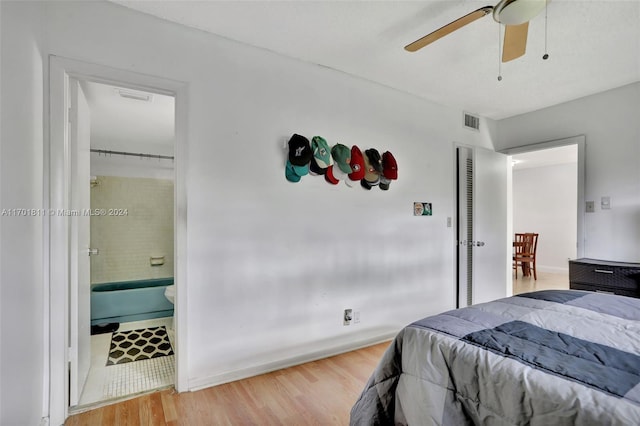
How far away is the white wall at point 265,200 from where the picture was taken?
6.38 ft

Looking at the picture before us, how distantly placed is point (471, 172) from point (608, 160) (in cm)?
Answer: 120

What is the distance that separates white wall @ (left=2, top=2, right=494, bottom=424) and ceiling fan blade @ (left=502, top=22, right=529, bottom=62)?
1229 millimetres

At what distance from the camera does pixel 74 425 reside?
1753 mm

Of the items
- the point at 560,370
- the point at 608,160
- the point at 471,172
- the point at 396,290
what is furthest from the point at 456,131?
the point at 560,370

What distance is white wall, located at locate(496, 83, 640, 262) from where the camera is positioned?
2.94 metres

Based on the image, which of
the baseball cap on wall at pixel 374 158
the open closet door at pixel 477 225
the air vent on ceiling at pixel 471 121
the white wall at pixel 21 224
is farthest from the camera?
the air vent on ceiling at pixel 471 121

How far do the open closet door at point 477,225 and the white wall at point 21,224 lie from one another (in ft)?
11.6

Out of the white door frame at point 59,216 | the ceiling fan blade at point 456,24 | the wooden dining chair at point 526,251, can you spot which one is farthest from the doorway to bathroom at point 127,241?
the wooden dining chair at point 526,251

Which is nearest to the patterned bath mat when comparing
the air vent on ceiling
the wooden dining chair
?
the air vent on ceiling

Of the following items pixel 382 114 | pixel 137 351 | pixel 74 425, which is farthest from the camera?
pixel 382 114

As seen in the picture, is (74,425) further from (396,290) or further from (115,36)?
(396,290)

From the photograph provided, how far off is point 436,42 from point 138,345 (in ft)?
11.5

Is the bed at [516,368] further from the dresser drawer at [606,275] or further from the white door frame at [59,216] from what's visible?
the white door frame at [59,216]

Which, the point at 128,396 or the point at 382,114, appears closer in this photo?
the point at 128,396
